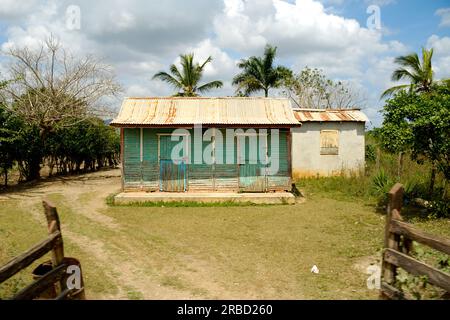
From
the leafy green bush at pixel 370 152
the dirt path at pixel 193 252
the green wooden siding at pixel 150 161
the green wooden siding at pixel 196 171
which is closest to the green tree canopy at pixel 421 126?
the dirt path at pixel 193 252

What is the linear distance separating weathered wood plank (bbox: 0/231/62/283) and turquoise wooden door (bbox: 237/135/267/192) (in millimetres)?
9243

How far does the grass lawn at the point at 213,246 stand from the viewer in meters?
5.54

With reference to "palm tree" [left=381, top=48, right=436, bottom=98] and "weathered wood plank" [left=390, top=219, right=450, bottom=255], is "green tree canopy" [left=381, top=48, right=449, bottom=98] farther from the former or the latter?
"weathered wood plank" [left=390, top=219, right=450, bottom=255]

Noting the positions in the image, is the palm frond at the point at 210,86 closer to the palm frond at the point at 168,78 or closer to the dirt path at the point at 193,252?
the palm frond at the point at 168,78

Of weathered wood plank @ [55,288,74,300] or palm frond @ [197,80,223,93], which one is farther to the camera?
palm frond @ [197,80,223,93]

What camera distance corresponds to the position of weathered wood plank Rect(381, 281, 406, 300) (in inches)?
167

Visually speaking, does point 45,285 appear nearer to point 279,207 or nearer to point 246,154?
point 279,207

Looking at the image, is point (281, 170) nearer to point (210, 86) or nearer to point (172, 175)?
point (172, 175)

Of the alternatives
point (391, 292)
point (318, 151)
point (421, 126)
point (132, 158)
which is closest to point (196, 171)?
point (132, 158)

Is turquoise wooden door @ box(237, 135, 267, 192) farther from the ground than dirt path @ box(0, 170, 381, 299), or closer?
farther from the ground

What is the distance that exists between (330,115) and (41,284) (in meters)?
15.4

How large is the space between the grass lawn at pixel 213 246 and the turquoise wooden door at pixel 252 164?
4.93 ft

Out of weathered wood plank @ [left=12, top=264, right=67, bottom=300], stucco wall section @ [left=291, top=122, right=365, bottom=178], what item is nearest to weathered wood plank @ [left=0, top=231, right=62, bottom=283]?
weathered wood plank @ [left=12, top=264, right=67, bottom=300]
